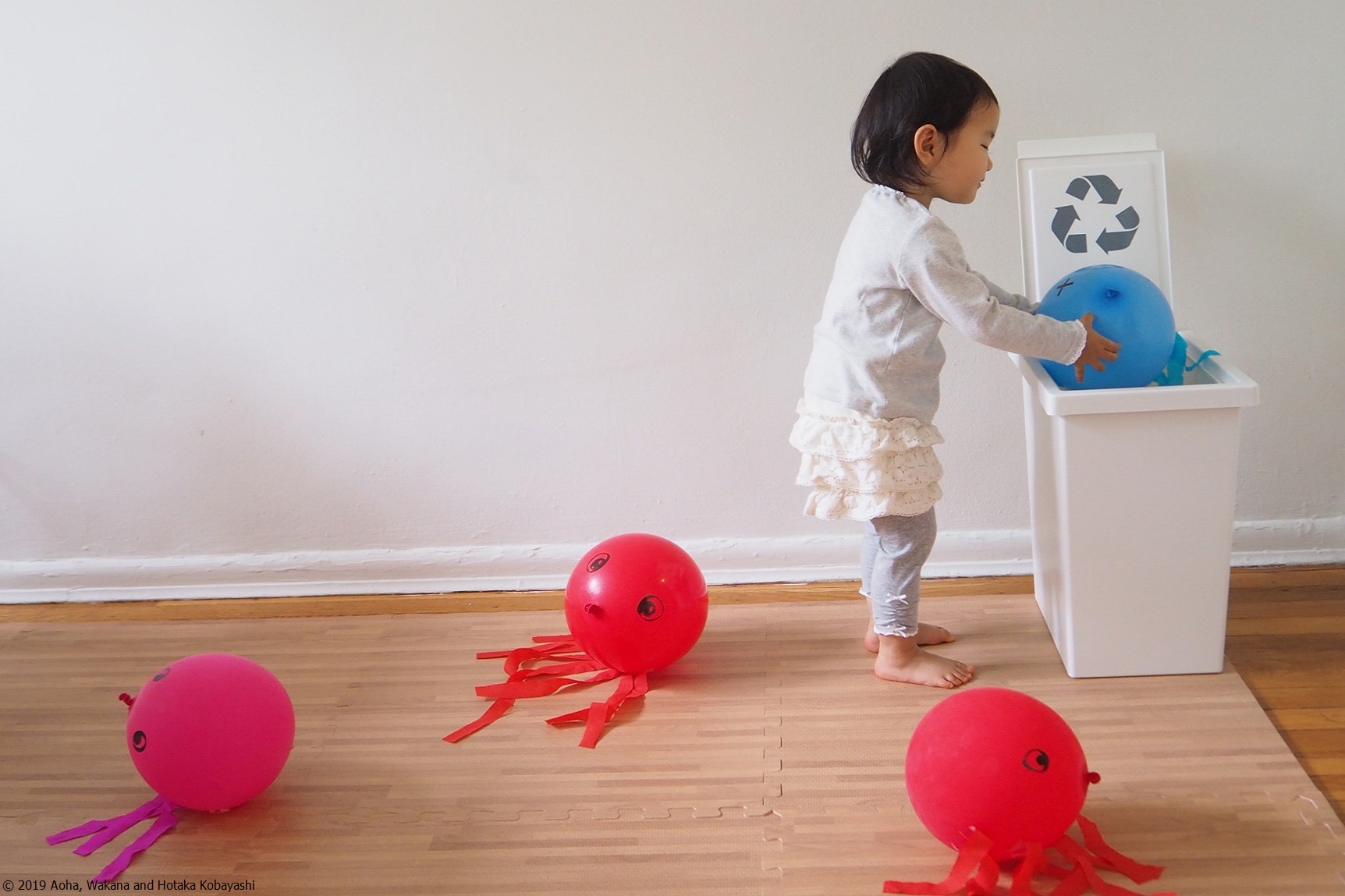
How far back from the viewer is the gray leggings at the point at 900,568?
5.87 ft

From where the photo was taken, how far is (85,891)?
143cm

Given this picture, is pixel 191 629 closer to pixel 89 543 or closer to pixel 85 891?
pixel 89 543

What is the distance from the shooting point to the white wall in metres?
1.94

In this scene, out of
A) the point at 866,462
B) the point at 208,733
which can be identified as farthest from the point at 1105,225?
the point at 208,733

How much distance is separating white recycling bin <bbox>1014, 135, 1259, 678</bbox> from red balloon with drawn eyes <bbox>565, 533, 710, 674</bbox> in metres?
0.57

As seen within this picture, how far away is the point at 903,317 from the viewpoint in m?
1.69

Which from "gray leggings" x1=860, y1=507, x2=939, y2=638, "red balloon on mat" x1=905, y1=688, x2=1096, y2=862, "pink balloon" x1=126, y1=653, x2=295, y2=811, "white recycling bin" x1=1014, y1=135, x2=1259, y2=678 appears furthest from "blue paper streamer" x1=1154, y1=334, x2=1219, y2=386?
"pink balloon" x1=126, y1=653, x2=295, y2=811

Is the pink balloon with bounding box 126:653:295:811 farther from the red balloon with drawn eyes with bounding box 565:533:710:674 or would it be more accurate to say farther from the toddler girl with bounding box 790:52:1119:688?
the toddler girl with bounding box 790:52:1119:688

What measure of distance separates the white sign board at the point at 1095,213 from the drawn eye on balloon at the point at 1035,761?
32.9 inches

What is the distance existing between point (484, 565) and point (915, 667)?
0.89 metres

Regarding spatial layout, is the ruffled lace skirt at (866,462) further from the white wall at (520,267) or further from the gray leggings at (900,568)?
the white wall at (520,267)

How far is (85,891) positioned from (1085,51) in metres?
1.89

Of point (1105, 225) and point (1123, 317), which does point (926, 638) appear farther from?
point (1105, 225)

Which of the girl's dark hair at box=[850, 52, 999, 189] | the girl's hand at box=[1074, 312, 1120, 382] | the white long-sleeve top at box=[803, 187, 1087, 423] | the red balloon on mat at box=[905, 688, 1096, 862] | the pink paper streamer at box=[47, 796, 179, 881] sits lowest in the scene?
the red balloon on mat at box=[905, 688, 1096, 862]
